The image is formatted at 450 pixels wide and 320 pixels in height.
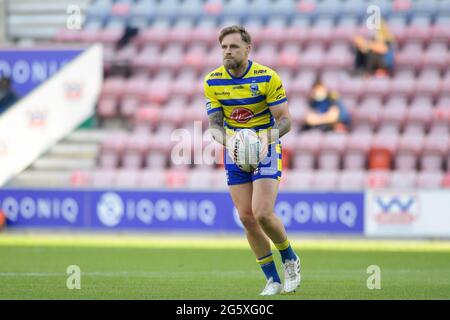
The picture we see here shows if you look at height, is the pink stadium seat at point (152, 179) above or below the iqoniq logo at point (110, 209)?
above

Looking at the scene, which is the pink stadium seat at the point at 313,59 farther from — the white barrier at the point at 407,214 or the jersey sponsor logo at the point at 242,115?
the jersey sponsor logo at the point at 242,115

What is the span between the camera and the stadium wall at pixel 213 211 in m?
16.8

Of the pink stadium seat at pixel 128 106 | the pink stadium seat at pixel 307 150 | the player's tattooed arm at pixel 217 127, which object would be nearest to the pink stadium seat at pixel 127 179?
the pink stadium seat at pixel 128 106

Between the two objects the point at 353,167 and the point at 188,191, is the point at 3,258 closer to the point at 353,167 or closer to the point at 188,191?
the point at 188,191

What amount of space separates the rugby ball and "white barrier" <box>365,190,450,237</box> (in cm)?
852

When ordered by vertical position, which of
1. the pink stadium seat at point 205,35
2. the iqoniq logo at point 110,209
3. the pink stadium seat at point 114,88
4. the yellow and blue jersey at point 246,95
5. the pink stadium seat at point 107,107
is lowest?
the iqoniq logo at point 110,209

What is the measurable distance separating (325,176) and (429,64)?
368 centimetres

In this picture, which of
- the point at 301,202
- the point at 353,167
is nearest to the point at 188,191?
the point at 301,202

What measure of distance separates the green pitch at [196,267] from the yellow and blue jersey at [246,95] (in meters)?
1.49

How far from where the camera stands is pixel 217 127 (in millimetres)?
8812

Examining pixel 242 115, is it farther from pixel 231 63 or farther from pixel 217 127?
pixel 231 63

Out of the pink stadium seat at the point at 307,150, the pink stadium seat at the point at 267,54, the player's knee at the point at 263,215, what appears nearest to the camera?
the player's knee at the point at 263,215

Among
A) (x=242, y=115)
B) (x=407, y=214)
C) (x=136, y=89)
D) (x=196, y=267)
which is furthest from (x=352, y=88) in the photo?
(x=242, y=115)

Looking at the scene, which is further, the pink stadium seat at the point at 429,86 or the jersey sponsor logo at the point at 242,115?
the pink stadium seat at the point at 429,86
